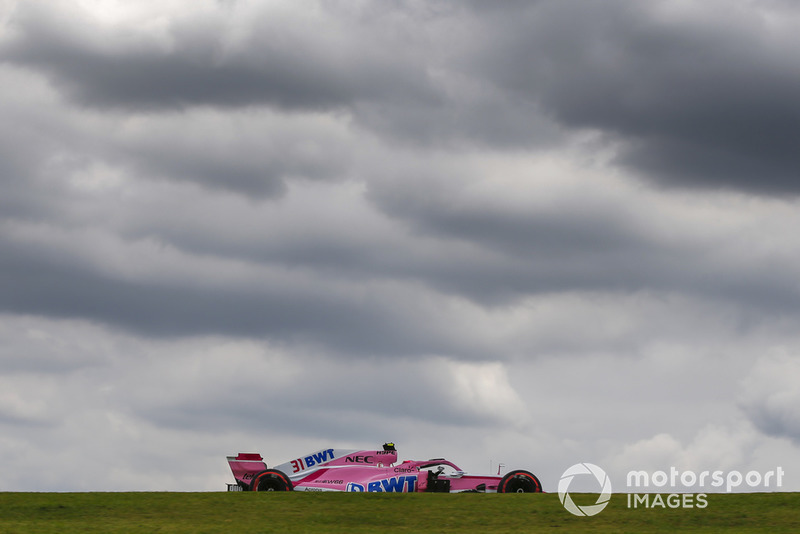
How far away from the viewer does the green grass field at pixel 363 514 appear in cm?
2075

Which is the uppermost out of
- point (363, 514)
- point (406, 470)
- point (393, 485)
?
point (406, 470)

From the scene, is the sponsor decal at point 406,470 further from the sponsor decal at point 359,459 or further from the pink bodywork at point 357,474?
the sponsor decal at point 359,459

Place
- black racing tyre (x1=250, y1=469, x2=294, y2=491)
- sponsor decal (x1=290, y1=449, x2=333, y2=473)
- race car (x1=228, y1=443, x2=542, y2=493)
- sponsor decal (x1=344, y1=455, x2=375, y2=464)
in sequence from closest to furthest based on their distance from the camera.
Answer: black racing tyre (x1=250, y1=469, x2=294, y2=491)
race car (x1=228, y1=443, x2=542, y2=493)
sponsor decal (x1=290, y1=449, x2=333, y2=473)
sponsor decal (x1=344, y1=455, x2=375, y2=464)

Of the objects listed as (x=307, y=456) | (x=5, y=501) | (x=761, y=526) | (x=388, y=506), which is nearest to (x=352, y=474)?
(x=307, y=456)

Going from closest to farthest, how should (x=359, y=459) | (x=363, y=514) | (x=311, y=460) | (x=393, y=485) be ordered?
1. (x=363, y=514)
2. (x=393, y=485)
3. (x=311, y=460)
4. (x=359, y=459)

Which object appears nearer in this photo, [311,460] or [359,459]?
[311,460]

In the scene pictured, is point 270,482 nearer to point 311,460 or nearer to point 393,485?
point 311,460

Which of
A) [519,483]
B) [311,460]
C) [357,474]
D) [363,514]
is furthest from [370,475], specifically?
[363,514]

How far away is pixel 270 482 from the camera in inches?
1107

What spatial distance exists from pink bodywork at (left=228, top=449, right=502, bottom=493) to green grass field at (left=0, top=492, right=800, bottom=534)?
3637 millimetres

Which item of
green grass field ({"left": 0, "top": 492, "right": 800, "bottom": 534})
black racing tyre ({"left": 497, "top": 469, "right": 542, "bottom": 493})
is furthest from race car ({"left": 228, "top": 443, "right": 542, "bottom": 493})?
green grass field ({"left": 0, "top": 492, "right": 800, "bottom": 534})

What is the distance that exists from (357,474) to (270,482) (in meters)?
3.53

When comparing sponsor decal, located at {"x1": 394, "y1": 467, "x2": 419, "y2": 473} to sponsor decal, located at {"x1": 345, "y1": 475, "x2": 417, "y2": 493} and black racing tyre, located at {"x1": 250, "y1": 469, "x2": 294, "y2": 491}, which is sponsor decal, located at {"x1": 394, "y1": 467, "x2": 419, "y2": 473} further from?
black racing tyre, located at {"x1": 250, "y1": 469, "x2": 294, "y2": 491}

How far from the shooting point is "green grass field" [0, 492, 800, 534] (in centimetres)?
2075
